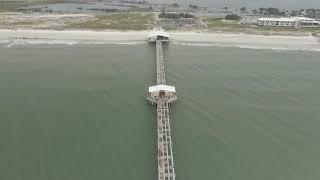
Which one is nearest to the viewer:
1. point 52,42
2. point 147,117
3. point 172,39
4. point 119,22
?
point 147,117

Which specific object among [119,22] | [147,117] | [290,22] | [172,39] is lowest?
[147,117]

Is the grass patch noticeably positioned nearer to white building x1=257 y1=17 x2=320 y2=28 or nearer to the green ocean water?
the green ocean water

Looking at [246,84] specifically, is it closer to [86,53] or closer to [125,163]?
[125,163]

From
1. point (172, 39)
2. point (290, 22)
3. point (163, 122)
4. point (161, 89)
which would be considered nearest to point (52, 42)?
point (172, 39)

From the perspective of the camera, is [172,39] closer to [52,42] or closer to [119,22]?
[119,22]

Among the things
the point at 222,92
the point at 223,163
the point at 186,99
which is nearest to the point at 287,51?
the point at 222,92

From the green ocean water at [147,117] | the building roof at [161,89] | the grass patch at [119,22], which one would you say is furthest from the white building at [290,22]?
the building roof at [161,89]

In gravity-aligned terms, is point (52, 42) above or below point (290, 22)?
below
